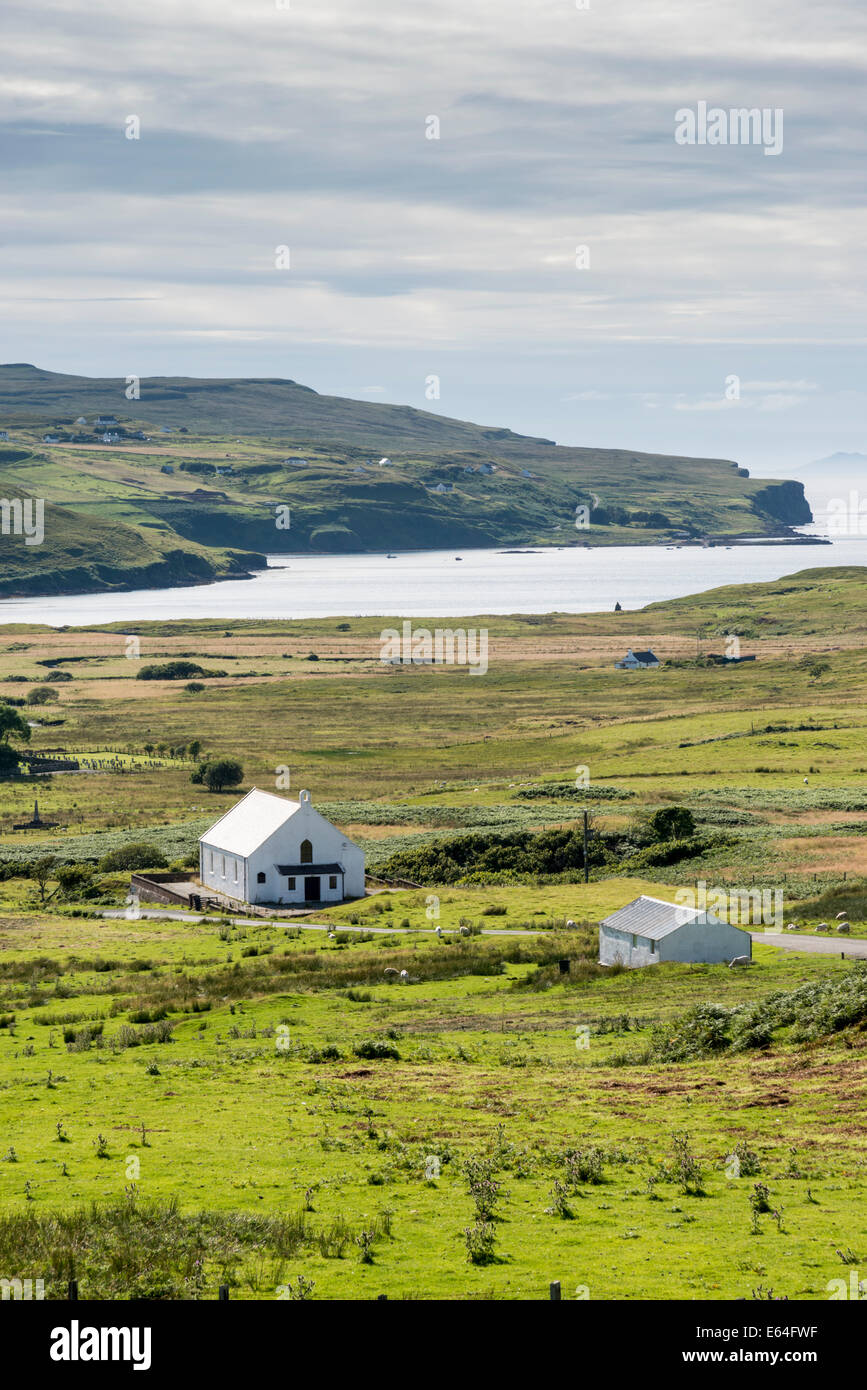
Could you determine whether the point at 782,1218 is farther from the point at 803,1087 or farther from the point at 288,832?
the point at 288,832

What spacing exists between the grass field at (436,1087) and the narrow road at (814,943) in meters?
0.98

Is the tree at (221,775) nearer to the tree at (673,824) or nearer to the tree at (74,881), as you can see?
the tree at (74,881)

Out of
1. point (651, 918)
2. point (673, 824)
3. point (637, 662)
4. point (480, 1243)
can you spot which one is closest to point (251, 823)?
point (673, 824)

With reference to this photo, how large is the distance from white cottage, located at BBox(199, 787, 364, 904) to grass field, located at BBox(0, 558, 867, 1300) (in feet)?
8.94

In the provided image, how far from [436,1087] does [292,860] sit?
123 feet

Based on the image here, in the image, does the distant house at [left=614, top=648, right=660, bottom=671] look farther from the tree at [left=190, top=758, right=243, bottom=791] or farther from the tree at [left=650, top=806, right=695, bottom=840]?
the tree at [left=650, top=806, right=695, bottom=840]

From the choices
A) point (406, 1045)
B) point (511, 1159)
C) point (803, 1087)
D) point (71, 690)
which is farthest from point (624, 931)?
point (71, 690)

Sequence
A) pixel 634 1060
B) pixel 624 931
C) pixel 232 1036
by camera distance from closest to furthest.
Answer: pixel 634 1060 → pixel 232 1036 → pixel 624 931

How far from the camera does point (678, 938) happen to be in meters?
44.3

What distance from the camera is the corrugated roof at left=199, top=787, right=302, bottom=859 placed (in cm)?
6488
